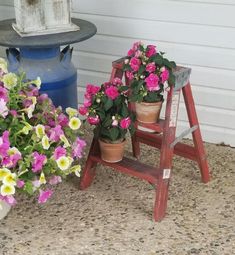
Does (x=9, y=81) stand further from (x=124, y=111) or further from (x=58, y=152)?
(x=124, y=111)

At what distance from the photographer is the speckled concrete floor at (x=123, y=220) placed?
2.78 metres

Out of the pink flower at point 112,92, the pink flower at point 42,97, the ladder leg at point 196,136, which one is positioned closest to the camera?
the pink flower at point 112,92

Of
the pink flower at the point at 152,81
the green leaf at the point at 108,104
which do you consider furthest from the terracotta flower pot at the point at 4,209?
the pink flower at the point at 152,81

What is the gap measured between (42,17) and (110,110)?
27.5 inches

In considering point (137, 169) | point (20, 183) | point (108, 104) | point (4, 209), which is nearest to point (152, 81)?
point (108, 104)

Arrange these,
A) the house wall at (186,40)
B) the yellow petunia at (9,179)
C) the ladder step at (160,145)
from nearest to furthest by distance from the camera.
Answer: the yellow petunia at (9,179) < the ladder step at (160,145) < the house wall at (186,40)

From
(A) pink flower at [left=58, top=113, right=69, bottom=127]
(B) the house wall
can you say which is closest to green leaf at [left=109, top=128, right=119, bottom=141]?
(A) pink flower at [left=58, top=113, right=69, bottom=127]

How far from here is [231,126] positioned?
3779 mm

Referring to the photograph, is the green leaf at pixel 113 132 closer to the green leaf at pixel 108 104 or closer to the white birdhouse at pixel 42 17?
the green leaf at pixel 108 104

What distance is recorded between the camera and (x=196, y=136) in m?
3.23

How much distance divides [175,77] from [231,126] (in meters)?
1.06

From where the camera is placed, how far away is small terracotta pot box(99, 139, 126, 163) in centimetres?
302

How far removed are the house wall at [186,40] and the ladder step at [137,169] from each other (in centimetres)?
91

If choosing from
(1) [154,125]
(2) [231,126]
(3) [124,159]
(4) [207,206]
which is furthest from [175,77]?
(2) [231,126]
